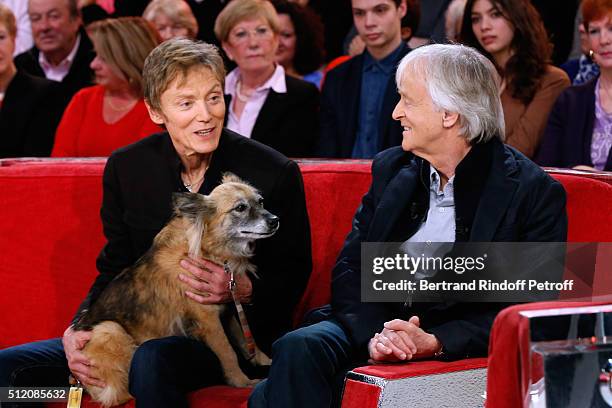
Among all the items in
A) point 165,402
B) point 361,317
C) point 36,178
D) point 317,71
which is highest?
point 317,71

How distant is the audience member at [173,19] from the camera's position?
19.8 feet

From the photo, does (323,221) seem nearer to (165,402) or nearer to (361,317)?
(361,317)

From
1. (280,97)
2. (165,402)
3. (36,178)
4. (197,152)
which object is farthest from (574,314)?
(280,97)

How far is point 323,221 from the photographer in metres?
3.88

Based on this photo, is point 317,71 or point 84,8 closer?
point 317,71

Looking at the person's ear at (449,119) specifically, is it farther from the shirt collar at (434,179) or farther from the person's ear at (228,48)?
the person's ear at (228,48)

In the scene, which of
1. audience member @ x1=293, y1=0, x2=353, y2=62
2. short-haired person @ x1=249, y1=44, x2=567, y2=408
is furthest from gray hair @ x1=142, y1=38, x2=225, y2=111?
audience member @ x1=293, y1=0, x2=353, y2=62

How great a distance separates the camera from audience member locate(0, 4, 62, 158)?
575cm

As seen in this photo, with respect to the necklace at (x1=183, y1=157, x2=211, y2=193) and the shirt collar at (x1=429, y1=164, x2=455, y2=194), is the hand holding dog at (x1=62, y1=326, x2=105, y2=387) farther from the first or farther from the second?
the shirt collar at (x1=429, y1=164, x2=455, y2=194)

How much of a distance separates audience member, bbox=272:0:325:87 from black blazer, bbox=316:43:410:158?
2.38 ft

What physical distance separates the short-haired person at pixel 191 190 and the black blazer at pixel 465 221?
262 mm

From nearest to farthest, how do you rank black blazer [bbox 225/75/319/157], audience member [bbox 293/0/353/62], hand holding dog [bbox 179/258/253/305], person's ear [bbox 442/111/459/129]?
1. person's ear [bbox 442/111/459/129]
2. hand holding dog [bbox 179/258/253/305]
3. black blazer [bbox 225/75/319/157]
4. audience member [bbox 293/0/353/62]

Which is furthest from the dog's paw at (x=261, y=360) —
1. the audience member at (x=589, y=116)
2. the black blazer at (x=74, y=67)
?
the black blazer at (x=74, y=67)

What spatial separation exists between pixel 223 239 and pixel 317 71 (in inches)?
113
